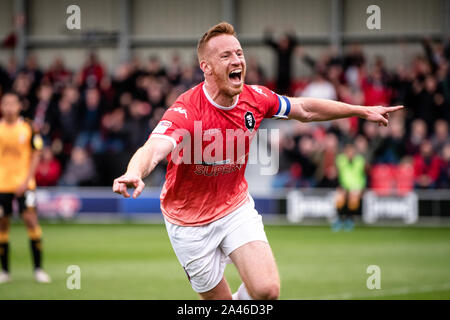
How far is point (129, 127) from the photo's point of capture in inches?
848

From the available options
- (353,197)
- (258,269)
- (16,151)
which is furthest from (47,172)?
(258,269)

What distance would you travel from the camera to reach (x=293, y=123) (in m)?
22.6

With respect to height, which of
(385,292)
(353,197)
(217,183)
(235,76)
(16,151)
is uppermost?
(235,76)

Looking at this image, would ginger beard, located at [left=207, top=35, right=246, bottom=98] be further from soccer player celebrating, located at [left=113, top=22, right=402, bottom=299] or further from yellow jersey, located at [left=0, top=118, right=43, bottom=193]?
yellow jersey, located at [left=0, top=118, right=43, bottom=193]

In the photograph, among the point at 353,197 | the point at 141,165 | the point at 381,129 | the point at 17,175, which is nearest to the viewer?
the point at 141,165

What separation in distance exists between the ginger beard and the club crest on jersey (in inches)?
10.7

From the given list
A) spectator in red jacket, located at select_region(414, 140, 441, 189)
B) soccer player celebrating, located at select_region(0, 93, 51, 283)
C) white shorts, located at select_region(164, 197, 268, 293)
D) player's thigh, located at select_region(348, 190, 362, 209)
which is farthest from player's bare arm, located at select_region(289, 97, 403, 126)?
spectator in red jacket, located at select_region(414, 140, 441, 189)

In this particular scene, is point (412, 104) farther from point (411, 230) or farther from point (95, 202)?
point (95, 202)

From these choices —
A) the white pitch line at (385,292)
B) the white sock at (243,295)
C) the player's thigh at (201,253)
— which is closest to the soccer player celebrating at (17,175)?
the white pitch line at (385,292)

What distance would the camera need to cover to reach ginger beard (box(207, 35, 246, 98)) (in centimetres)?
626

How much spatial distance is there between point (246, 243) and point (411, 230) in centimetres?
1173

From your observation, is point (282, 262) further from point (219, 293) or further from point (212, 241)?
point (212, 241)

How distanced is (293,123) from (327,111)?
15.8 metres
